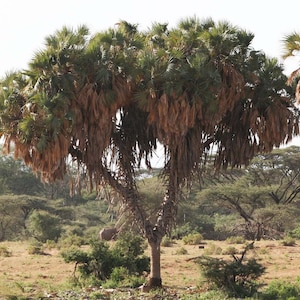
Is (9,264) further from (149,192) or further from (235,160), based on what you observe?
(149,192)

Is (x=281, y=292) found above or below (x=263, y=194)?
below

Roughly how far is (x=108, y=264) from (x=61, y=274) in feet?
9.04

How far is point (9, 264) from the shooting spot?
843 inches

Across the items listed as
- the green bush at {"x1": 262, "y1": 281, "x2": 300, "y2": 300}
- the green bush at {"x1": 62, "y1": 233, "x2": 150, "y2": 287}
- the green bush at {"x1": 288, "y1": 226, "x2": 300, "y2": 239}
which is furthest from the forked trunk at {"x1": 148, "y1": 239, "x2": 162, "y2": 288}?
the green bush at {"x1": 288, "y1": 226, "x2": 300, "y2": 239}

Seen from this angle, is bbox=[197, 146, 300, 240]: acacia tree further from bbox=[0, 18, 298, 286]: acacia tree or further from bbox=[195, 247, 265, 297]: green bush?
bbox=[195, 247, 265, 297]: green bush

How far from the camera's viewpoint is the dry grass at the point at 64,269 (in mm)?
16438

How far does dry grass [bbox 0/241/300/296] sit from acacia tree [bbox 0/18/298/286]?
2.82 meters

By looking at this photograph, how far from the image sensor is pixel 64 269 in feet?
66.1

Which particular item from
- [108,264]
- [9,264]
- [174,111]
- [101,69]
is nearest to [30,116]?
[101,69]

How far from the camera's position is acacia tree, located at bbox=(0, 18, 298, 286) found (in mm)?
14922

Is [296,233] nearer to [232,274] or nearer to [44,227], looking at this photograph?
[232,274]

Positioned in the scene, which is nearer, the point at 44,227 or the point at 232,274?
the point at 232,274

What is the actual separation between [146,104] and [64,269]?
24.9 feet

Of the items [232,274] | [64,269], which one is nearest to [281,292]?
[232,274]
